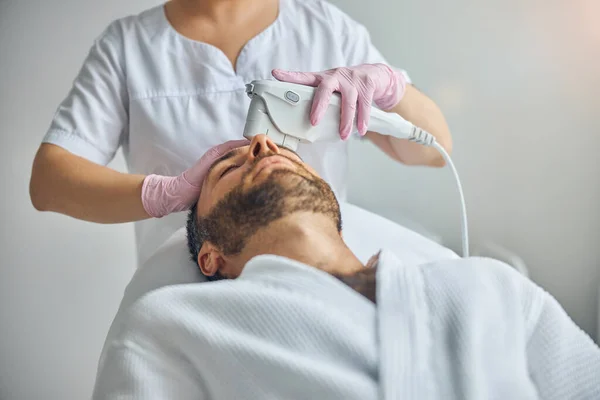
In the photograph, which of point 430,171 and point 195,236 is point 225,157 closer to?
point 195,236

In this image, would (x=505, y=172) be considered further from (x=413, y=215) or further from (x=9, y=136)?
(x=9, y=136)

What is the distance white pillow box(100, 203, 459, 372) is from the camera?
1.06 m

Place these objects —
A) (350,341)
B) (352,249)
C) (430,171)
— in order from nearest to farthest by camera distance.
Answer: (350,341) < (352,249) < (430,171)

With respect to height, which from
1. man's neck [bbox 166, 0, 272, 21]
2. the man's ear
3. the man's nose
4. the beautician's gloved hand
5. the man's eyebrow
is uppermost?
man's neck [bbox 166, 0, 272, 21]

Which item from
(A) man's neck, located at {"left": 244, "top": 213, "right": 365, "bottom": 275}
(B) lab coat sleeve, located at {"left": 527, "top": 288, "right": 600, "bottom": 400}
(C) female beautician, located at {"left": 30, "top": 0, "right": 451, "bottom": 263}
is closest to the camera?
(B) lab coat sleeve, located at {"left": 527, "top": 288, "right": 600, "bottom": 400}

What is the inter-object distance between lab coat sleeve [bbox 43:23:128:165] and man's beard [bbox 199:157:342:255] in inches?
17.4

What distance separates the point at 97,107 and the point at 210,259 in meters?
0.49

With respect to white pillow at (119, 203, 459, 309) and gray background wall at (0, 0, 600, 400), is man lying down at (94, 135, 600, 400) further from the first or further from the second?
gray background wall at (0, 0, 600, 400)

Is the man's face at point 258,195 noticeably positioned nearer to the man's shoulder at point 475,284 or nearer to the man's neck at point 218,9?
the man's shoulder at point 475,284

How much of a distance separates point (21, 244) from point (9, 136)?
25 cm

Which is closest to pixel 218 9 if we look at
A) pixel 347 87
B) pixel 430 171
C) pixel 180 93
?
pixel 180 93

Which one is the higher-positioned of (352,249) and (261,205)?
(261,205)

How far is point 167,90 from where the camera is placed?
4.21ft

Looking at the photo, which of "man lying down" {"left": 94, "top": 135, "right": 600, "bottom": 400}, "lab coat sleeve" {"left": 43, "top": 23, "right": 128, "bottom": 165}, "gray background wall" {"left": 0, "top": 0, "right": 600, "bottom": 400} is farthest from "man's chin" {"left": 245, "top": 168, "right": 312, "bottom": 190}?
"gray background wall" {"left": 0, "top": 0, "right": 600, "bottom": 400}
